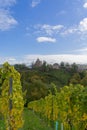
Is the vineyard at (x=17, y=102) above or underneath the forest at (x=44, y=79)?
above

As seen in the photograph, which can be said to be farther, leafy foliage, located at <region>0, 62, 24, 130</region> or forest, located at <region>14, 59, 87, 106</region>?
forest, located at <region>14, 59, 87, 106</region>

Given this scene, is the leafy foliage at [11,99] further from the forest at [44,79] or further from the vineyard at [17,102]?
the forest at [44,79]

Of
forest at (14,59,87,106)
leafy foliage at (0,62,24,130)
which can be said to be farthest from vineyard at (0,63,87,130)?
forest at (14,59,87,106)

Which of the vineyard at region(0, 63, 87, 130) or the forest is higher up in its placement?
the vineyard at region(0, 63, 87, 130)

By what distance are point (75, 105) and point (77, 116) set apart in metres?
0.55

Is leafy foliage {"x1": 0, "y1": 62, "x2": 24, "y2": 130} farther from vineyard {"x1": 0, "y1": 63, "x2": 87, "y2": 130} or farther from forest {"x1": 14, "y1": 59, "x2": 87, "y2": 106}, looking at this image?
forest {"x1": 14, "y1": 59, "x2": 87, "y2": 106}

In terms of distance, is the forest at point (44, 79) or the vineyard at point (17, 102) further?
the forest at point (44, 79)

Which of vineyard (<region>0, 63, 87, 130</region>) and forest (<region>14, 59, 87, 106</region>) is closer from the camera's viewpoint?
vineyard (<region>0, 63, 87, 130</region>)

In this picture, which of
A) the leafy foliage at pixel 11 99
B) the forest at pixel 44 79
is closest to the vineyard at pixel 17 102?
the leafy foliage at pixel 11 99

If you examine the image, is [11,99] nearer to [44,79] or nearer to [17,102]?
[17,102]

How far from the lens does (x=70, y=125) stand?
1303 centimetres

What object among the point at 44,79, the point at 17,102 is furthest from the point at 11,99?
the point at 44,79

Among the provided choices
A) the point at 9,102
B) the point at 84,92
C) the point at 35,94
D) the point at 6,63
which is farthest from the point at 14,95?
the point at 35,94

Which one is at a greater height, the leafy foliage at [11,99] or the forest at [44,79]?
Answer: the leafy foliage at [11,99]
